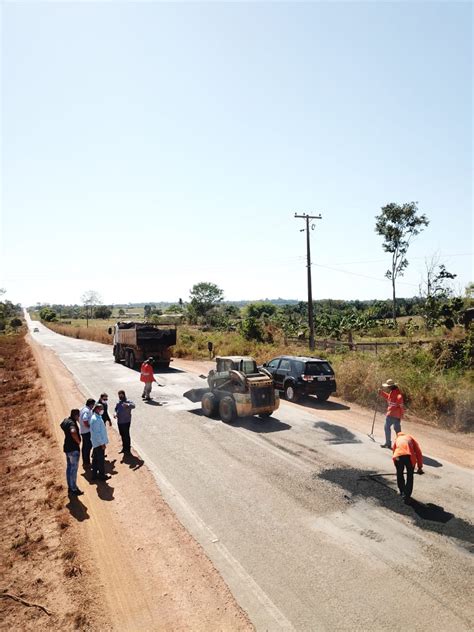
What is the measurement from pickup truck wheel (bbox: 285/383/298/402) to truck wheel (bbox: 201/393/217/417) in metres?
3.84

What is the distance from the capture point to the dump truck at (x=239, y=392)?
13.6 metres

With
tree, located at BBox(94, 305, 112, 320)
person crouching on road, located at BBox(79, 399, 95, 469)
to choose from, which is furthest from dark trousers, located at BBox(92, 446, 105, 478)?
tree, located at BBox(94, 305, 112, 320)

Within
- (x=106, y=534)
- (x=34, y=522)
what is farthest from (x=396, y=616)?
(x=34, y=522)

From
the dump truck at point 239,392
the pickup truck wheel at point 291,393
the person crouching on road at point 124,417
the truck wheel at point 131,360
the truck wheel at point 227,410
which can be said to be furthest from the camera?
the truck wheel at point 131,360

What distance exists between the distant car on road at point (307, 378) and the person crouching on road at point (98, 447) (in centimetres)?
869

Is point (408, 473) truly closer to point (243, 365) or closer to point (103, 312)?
point (243, 365)

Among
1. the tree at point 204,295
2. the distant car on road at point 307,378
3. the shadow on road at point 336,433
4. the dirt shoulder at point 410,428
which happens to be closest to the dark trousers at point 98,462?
the shadow on road at point 336,433

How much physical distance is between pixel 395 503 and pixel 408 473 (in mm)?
656

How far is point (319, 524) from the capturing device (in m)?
7.66

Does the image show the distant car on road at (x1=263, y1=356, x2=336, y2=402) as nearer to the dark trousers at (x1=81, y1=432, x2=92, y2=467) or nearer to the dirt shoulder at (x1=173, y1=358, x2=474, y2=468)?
the dirt shoulder at (x1=173, y1=358, x2=474, y2=468)

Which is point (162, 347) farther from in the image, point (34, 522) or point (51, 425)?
point (34, 522)

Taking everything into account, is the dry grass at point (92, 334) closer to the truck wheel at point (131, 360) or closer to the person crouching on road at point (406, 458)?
the truck wheel at point (131, 360)

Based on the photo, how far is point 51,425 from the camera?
46.9ft

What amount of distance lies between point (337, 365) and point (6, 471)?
13.6m
